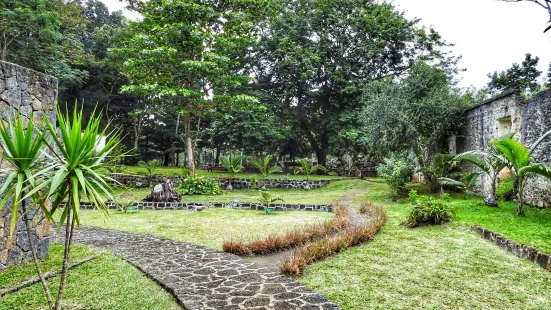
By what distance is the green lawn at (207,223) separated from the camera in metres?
6.26

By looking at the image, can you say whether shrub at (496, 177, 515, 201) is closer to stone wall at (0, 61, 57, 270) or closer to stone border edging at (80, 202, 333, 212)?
stone border edging at (80, 202, 333, 212)

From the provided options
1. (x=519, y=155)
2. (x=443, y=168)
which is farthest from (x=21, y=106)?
(x=443, y=168)

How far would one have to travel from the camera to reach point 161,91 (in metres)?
12.2

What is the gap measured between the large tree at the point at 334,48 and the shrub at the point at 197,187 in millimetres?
7961

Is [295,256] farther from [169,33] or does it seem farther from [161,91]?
[169,33]

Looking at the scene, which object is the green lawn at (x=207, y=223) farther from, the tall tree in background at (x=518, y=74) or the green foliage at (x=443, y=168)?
the tall tree in background at (x=518, y=74)

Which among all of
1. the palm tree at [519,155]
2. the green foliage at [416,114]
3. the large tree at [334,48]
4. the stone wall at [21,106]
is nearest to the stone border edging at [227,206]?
the green foliage at [416,114]

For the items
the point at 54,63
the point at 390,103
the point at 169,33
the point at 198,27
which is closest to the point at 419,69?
the point at 390,103

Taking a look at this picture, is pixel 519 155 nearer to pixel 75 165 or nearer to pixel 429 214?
→ pixel 429 214

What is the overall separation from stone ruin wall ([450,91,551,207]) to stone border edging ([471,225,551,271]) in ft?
9.03

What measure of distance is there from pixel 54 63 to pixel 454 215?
756 inches

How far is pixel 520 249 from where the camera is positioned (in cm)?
448

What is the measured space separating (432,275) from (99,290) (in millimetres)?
3892

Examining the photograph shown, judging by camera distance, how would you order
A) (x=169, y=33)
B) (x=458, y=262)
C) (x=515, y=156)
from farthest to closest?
(x=169, y=33) → (x=515, y=156) → (x=458, y=262)
